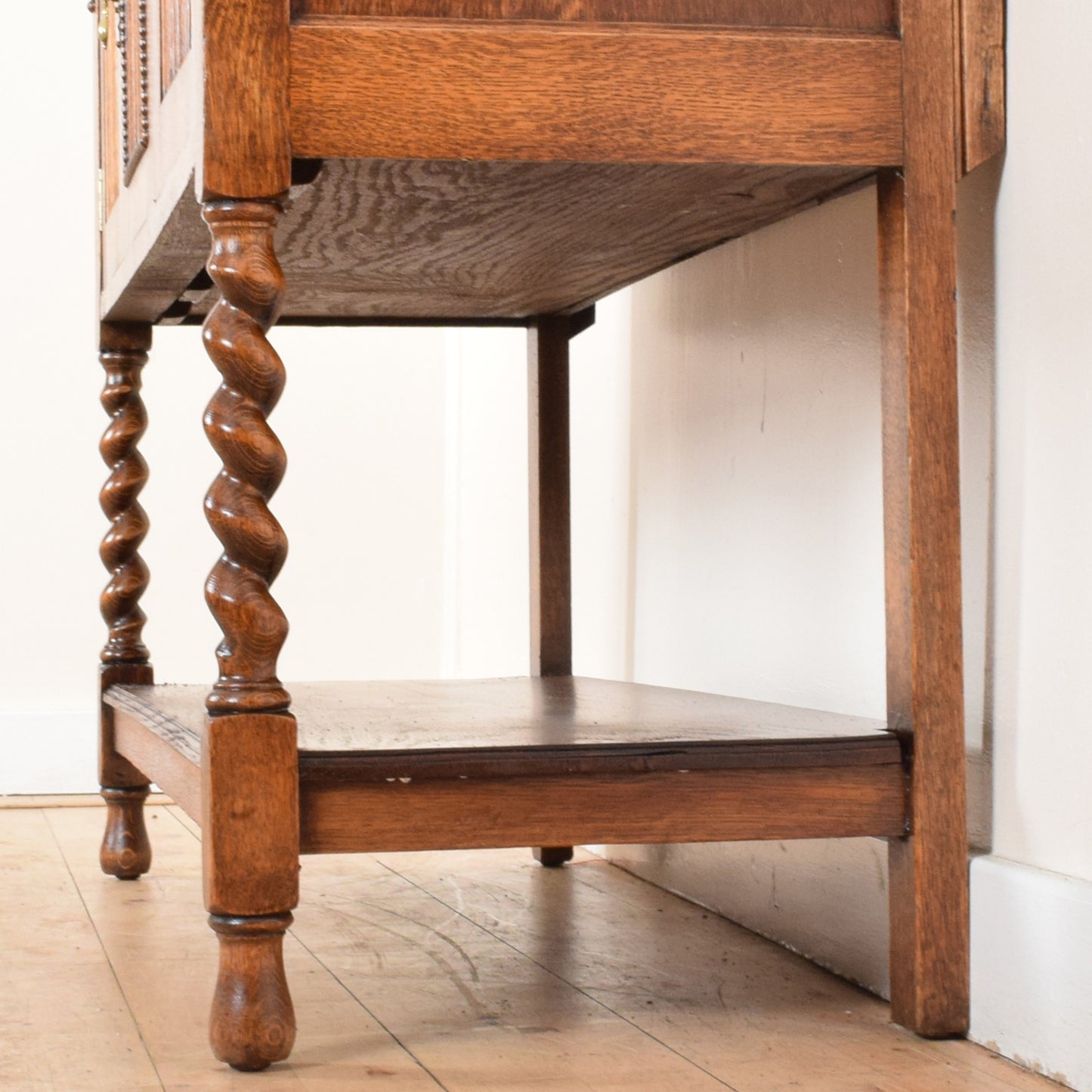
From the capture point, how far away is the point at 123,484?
1911mm

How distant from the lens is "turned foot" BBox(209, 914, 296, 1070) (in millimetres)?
975

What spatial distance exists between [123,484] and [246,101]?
101 cm

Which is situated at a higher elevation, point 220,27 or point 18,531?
point 220,27

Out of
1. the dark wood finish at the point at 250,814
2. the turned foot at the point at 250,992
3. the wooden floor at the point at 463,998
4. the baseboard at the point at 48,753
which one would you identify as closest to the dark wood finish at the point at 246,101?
the dark wood finish at the point at 250,814

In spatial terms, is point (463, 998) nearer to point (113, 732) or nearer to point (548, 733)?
point (548, 733)

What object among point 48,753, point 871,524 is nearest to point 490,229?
point 871,524

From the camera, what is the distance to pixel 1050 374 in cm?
103

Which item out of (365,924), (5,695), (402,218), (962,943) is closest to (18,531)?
(5,695)

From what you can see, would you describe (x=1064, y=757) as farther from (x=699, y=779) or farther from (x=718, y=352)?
(x=718, y=352)

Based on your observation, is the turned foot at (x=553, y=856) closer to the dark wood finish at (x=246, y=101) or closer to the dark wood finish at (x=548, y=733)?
the dark wood finish at (x=548, y=733)

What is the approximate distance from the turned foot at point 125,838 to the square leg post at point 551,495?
1.56ft

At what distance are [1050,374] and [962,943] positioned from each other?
39 cm

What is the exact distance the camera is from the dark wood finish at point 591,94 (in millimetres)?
992

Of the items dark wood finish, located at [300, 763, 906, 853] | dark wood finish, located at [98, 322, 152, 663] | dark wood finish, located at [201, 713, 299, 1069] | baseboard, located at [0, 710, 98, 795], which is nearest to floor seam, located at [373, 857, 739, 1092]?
dark wood finish, located at [300, 763, 906, 853]
